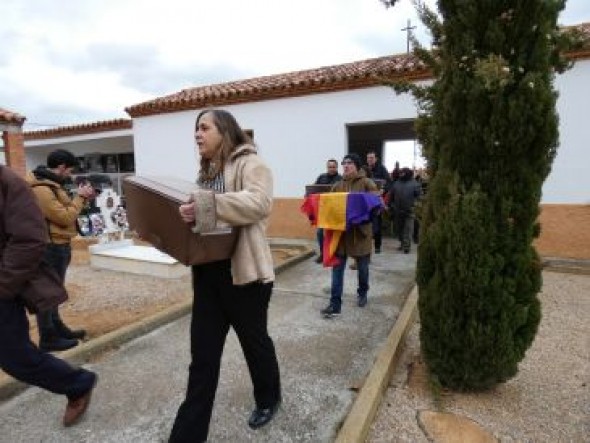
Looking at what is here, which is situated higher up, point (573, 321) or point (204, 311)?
point (204, 311)

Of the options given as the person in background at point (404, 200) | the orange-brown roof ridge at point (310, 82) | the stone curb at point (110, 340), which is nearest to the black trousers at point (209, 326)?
the stone curb at point (110, 340)

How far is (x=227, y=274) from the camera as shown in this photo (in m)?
2.24

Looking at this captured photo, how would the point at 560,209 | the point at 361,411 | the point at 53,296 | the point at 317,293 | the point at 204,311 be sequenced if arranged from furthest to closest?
the point at 560,209 < the point at 317,293 < the point at 361,411 < the point at 53,296 < the point at 204,311

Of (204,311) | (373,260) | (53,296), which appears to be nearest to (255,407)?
(204,311)

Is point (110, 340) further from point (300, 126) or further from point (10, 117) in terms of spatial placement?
point (10, 117)

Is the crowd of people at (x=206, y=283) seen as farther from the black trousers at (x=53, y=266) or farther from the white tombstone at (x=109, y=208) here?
the white tombstone at (x=109, y=208)

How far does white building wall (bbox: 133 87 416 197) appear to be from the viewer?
29.5 ft

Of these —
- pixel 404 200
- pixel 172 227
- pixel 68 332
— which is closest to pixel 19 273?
pixel 172 227

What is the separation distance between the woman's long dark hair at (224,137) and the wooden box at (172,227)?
0.16 m

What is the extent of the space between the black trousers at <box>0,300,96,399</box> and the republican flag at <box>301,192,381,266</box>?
9.30 ft

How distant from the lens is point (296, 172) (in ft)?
32.7

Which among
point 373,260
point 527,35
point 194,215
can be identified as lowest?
point 373,260

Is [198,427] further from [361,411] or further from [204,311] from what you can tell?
[361,411]

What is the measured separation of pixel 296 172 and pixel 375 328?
6005 mm
